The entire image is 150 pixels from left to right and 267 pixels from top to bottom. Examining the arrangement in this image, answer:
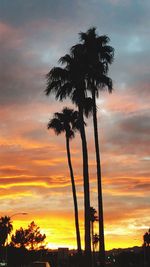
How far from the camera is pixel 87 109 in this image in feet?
123

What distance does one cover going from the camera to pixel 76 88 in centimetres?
3716

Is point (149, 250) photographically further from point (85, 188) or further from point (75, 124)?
point (85, 188)

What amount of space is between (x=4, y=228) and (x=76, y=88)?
426 ft

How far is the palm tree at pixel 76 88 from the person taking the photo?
1384 inches

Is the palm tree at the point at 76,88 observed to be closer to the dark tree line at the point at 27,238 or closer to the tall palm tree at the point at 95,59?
the tall palm tree at the point at 95,59

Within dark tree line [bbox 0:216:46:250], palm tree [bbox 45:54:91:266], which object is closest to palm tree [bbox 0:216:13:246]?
dark tree line [bbox 0:216:46:250]

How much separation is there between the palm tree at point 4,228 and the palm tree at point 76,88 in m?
117

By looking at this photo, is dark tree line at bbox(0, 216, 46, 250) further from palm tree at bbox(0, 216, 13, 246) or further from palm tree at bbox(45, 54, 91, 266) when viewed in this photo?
palm tree at bbox(45, 54, 91, 266)

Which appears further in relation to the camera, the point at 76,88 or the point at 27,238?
the point at 27,238

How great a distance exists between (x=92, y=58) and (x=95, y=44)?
104 centimetres

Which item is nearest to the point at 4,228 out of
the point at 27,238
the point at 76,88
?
the point at 27,238

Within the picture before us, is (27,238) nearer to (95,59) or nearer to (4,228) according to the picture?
(4,228)

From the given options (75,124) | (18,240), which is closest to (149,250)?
(18,240)

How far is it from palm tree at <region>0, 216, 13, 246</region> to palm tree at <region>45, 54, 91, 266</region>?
382 ft
